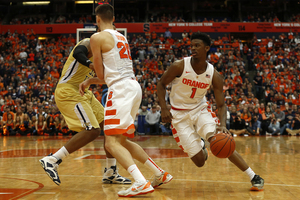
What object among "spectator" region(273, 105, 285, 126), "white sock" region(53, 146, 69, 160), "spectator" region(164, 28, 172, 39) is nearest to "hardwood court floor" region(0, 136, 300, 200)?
"white sock" region(53, 146, 69, 160)

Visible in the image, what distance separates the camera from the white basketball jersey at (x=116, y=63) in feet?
13.2

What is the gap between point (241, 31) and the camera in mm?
25812

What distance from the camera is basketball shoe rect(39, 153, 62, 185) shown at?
4371 mm

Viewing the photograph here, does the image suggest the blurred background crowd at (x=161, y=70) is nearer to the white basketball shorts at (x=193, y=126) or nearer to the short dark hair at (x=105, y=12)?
the white basketball shorts at (x=193, y=126)

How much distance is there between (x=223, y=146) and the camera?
4.23 meters

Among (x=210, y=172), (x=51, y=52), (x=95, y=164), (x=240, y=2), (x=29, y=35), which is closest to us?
(x=210, y=172)

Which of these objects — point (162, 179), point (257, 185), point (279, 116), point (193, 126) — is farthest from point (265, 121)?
→ point (162, 179)

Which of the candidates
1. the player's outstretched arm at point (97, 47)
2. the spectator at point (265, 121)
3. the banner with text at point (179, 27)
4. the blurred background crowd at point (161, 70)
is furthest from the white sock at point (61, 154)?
the banner with text at point (179, 27)

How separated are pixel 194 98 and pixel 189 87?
0.61ft

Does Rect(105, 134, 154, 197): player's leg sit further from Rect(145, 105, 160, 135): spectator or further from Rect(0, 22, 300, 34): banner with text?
Rect(0, 22, 300, 34): banner with text

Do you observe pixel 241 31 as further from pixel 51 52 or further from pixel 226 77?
pixel 51 52

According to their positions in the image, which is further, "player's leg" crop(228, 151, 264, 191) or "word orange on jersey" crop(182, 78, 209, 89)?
"word orange on jersey" crop(182, 78, 209, 89)

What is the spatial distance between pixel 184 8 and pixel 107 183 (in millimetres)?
26428

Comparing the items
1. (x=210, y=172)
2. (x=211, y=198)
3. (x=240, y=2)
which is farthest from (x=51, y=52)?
(x=211, y=198)
